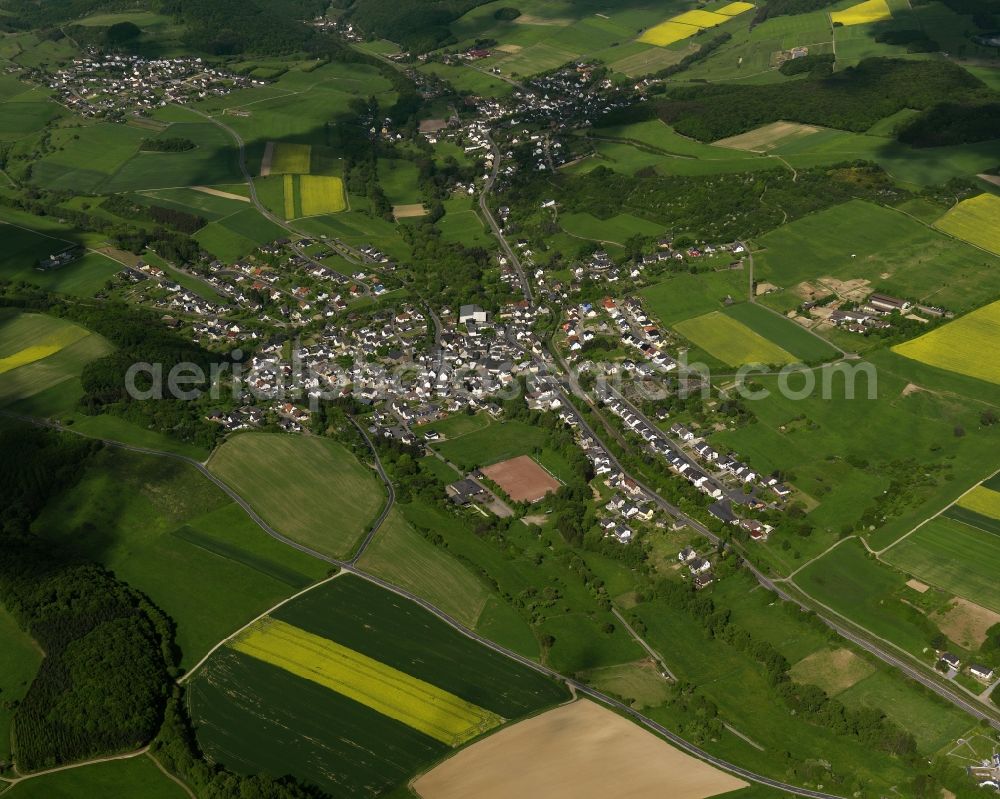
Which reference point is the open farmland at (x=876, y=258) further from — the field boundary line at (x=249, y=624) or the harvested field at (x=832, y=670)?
the field boundary line at (x=249, y=624)

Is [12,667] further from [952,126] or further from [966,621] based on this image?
[952,126]

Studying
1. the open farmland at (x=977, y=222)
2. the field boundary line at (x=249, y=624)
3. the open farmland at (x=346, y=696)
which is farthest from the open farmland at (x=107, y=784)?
the open farmland at (x=977, y=222)

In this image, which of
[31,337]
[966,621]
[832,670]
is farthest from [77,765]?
[31,337]

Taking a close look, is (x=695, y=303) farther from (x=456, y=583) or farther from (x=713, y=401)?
(x=456, y=583)

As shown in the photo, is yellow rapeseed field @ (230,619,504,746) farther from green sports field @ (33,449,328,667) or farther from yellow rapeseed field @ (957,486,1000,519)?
yellow rapeseed field @ (957,486,1000,519)

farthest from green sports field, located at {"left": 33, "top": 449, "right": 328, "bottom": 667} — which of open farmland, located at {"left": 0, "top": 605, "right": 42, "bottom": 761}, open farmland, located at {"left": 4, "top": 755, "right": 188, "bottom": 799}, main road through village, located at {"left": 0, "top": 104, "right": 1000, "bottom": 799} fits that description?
open farmland, located at {"left": 4, "top": 755, "right": 188, "bottom": 799}

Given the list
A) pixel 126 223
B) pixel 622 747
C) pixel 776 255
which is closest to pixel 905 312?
pixel 776 255
